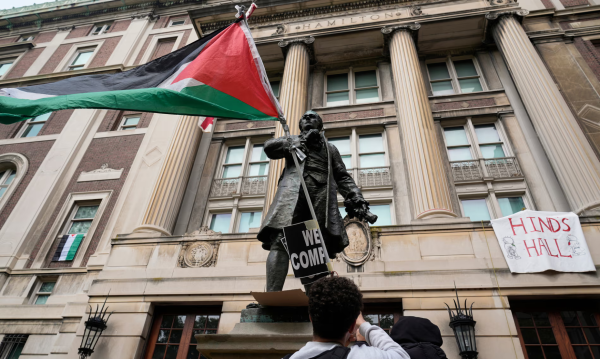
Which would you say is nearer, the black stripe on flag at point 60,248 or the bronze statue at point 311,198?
the bronze statue at point 311,198

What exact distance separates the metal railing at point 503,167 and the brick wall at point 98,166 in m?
14.4

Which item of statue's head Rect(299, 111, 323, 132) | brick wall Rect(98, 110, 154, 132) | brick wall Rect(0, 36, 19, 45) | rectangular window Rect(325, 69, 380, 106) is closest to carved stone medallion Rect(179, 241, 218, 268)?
statue's head Rect(299, 111, 323, 132)

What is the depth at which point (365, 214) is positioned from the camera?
13.0 feet

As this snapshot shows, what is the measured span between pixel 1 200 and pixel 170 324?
38.8 feet

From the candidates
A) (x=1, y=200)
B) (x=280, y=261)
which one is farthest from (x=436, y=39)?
(x=1, y=200)

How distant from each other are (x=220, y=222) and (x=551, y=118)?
11999 millimetres

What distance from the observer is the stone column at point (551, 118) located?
1030cm

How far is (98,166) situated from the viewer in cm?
1625

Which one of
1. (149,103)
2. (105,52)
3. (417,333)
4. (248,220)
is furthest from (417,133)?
(105,52)

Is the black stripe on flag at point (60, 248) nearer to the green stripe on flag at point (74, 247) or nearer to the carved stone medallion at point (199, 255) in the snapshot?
the green stripe on flag at point (74, 247)

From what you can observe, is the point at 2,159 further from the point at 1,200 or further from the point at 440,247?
the point at 440,247

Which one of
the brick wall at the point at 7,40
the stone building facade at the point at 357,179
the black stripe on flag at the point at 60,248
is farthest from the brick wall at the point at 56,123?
the brick wall at the point at 7,40

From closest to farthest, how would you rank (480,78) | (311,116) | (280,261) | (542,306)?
1. (280,261)
2. (311,116)
3. (542,306)
4. (480,78)

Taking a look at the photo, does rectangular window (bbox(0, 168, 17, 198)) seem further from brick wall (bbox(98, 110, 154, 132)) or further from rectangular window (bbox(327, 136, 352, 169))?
rectangular window (bbox(327, 136, 352, 169))
